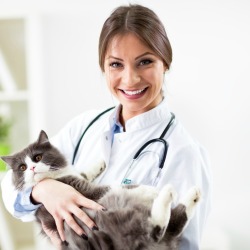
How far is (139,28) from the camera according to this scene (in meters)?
1.15

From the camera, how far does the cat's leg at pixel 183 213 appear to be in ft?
3.37

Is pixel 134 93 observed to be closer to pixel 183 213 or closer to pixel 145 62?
pixel 145 62

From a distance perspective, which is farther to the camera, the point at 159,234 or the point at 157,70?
the point at 157,70

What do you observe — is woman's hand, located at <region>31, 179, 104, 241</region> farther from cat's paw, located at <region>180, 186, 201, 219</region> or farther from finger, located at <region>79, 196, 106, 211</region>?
cat's paw, located at <region>180, 186, 201, 219</region>

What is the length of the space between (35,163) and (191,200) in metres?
0.48

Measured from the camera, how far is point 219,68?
2.61 meters

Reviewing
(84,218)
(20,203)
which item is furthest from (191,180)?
(20,203)

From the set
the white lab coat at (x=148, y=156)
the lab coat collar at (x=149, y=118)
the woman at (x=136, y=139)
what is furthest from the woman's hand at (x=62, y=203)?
the lab coat collar at (x=149, y=118)

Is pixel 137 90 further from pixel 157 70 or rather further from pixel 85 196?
pixel 85 196

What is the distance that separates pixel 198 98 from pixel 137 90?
4.97 ft

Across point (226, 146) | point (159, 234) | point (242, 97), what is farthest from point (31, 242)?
point (159, 234)

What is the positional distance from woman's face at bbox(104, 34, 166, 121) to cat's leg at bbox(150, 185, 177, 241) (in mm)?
336

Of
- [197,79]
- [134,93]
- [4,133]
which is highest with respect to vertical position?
[134,93]

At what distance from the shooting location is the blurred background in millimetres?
2598
